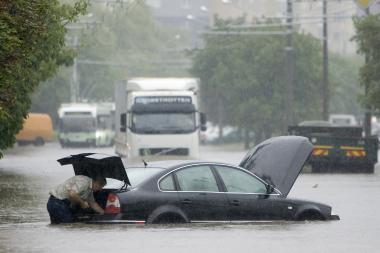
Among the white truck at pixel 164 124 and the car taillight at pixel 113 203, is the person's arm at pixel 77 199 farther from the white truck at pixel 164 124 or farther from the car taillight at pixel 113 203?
the white truck at pixel 164 124

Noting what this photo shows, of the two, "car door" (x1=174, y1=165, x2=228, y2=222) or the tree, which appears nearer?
"car door" (x1=174, y1=165, x2=228, y2=222)

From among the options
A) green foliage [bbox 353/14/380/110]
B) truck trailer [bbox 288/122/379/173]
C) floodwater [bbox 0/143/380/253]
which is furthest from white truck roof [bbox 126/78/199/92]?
floodwater [bbox 0/143/380/253]

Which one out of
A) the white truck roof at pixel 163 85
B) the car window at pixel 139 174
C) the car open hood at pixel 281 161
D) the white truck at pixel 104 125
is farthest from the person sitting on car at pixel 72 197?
the white truck at pixel 104 125

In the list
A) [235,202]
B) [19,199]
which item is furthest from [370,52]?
[235,202]

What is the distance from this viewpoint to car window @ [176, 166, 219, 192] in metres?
19.8

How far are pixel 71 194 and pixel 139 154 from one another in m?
25.6

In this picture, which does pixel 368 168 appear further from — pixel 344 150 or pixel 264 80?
pixel 264 80

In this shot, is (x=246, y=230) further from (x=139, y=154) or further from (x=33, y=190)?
(x=139, y=154)

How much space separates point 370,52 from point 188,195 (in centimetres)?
3298

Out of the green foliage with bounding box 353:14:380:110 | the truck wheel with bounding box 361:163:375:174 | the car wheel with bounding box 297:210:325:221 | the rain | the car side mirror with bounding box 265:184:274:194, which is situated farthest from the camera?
the green foliage with bounding box 353:14:380:110

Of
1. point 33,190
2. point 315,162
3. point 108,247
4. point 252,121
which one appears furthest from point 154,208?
point 252,121

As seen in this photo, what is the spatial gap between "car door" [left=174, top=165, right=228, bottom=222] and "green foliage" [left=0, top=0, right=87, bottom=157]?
328 cm

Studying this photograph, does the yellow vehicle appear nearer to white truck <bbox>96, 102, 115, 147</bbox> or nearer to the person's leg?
white truck <bbox>96, 102, 115, 147</bbox>

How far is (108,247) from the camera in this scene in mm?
16438
